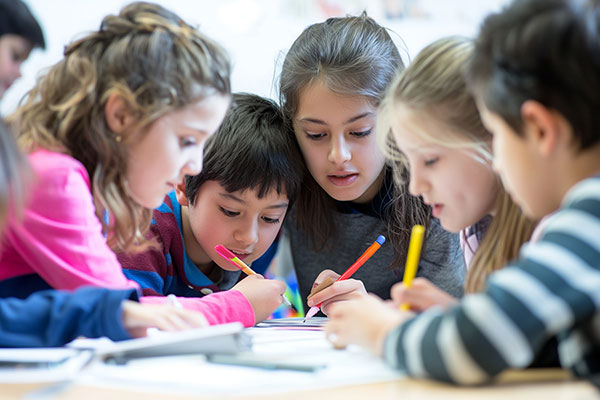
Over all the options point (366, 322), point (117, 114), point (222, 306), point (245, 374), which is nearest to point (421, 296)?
point (366, 322)

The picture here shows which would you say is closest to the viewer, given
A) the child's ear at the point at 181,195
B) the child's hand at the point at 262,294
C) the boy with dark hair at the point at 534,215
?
the boy with dark hair at the point at 534,215

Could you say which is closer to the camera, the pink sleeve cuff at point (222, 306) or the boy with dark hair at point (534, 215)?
the boy with dark hair at point (534, 215)

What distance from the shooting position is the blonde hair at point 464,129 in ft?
2.74

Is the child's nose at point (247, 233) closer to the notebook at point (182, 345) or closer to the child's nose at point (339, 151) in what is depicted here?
the child's nose at point (339, 151)

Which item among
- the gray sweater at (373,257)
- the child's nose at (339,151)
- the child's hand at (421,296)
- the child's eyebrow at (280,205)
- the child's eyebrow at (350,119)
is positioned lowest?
the gray sweater at (373,257)

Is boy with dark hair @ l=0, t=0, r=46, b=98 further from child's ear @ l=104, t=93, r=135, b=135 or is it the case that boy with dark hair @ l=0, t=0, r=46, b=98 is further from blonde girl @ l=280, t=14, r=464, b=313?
blonde girl @ l=280, t=14, r=464, b=313

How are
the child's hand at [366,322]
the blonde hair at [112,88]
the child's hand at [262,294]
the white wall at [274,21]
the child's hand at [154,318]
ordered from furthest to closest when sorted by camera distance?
the white wall at [274,21], the child's hand at [262,294], the blonde hair at [112,88], the child's hand at [154,318], the child's hand at [366,322]

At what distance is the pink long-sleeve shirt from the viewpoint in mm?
785

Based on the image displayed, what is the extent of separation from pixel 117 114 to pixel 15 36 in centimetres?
16

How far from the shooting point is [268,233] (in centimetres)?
132

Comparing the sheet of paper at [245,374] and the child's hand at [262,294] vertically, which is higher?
the sheet of paper at [245,374]

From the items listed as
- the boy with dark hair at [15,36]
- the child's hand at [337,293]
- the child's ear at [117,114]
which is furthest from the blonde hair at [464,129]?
the boy with dark hair at [15,36]

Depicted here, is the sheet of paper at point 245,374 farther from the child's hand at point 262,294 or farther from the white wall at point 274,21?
the white wall at point 274,21

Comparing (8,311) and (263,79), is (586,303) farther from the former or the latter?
(263,79)
